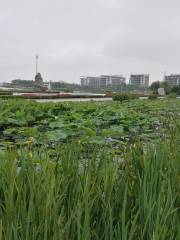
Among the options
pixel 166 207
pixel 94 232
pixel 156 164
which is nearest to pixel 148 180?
pixel 156 164

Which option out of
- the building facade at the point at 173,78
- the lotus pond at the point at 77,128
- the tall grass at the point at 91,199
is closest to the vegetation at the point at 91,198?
the tall grass at the point at 91,199

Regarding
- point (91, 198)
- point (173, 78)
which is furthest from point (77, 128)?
point (173, 78)

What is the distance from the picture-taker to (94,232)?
142cm

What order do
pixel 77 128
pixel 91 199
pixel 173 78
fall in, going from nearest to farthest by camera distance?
pixel 91 199 → pixel 77 128 → pixel 173 78

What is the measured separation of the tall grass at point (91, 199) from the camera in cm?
132

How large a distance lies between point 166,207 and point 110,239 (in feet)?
0.95

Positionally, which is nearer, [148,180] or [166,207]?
[166,207]

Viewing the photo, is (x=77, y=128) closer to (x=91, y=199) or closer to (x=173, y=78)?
(x=91, y=199)

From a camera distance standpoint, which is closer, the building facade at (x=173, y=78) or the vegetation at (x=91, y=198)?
the vegetation at (x=91, y=198)

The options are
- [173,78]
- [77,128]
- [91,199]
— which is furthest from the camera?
[173,78]

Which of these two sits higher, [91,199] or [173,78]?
[173,78]

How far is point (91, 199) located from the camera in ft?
5.36

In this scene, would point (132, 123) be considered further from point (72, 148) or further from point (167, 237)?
point (167, 237)

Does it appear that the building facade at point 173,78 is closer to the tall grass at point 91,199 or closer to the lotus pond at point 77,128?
the lotus pond at point 77,128
